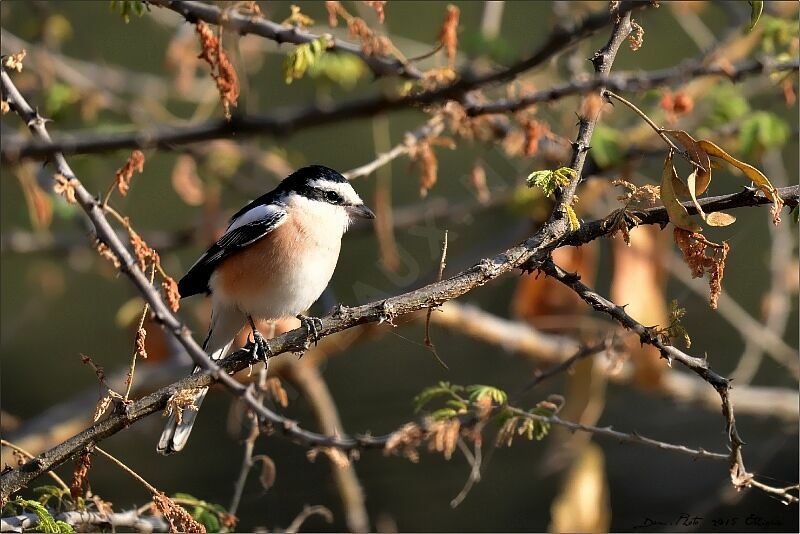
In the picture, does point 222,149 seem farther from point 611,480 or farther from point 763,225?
point 763,225

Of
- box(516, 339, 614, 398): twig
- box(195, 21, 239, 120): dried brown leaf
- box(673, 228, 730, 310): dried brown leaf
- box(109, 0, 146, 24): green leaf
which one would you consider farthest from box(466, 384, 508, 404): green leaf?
box(109, 0, 146, 24): green leaf

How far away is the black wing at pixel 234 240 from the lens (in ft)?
11.9

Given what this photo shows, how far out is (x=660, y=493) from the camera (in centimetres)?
574

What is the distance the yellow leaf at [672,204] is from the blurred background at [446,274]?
1.61 feet

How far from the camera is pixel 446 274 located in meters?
4.51

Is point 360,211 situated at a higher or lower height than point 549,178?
lower

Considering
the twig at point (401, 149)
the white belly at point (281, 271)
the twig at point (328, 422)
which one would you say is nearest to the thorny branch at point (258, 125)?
the twig at point (401, 149)

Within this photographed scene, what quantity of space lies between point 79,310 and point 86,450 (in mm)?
5965

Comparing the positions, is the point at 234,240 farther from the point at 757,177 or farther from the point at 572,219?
the point at 757,177

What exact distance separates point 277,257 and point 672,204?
1.84 m

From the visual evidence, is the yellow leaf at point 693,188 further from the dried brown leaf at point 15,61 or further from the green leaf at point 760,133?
the green leaf at point 760,133

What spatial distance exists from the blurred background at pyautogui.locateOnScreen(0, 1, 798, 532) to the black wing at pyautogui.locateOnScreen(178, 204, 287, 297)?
38cm

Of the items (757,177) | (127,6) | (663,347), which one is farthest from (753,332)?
(127,6)

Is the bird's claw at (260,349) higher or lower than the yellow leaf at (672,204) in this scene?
lower
